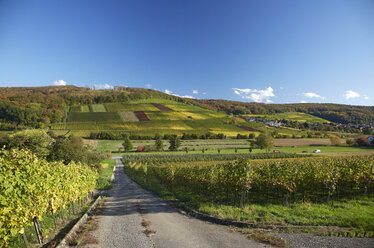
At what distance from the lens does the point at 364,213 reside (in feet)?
37.0

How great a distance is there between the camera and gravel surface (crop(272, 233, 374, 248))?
786 centimetres

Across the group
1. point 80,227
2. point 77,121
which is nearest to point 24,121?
point 77,121

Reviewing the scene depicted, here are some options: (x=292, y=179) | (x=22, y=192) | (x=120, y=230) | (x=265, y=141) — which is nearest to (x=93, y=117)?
(x=265, y=141)

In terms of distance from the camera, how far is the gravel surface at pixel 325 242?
7.86 meters

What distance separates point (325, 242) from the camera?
8.17 m

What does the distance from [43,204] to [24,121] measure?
131991mm

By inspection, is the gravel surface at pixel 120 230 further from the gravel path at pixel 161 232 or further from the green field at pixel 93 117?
the green field at pixel 93 117

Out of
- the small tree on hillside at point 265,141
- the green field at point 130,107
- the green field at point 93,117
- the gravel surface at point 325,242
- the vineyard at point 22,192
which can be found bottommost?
the small tree on hillside at point 265,141

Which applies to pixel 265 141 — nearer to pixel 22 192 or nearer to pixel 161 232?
pixel 161 232

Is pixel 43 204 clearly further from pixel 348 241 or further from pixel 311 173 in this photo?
pixel 311 173

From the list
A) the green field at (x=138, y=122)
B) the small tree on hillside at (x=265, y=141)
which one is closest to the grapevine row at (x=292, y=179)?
the small tree on hillside at (x=265, y=141)

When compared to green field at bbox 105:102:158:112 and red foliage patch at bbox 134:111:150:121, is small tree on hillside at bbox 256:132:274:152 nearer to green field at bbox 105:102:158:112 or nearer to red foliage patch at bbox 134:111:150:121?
red foliage patch at bbox 134:111:150:121

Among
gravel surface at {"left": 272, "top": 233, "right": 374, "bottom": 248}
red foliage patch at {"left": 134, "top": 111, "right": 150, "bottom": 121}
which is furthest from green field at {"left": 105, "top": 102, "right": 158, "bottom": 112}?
gravel surface at {"left": 272, "top": 233, "right": 374, "bottom": 248}

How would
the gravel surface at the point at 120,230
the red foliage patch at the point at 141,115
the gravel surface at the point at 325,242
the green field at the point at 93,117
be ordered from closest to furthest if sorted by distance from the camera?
the gravel surface at the point at 325,242 → the gravel surface at the point at 120,230 → the green field at the point at 93,117 → the red foliage patch at the point at 141,115
